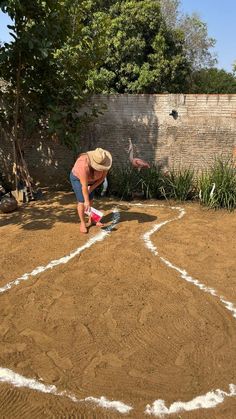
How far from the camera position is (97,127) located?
998 centimetres

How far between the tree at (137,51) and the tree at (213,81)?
753cm

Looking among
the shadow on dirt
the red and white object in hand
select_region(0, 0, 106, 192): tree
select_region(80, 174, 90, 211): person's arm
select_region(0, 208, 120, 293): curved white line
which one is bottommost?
the shadow on dirt

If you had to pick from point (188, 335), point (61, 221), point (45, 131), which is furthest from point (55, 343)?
point (45, 131)

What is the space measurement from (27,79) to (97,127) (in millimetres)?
1986

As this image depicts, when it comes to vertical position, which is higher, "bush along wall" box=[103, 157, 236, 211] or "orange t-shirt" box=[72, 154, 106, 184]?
"orange t-shirt" box=[72, 154, 106, 184]

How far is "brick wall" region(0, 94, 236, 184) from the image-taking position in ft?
29.9

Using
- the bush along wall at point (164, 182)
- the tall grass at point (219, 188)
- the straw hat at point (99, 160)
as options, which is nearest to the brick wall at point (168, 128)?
the bush along wall at point (164, 182)

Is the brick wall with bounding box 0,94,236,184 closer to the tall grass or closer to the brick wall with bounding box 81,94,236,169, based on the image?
the brick wall with bounding box 81,94,236,169

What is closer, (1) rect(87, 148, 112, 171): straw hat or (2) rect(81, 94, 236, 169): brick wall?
(1) rect(87, 148, 112, 171): straw hat

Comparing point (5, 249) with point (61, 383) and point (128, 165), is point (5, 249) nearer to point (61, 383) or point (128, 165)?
point (61, 383)

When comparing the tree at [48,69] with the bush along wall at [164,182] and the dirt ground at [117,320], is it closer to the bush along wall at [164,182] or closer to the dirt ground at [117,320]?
the bush along wall at [164,182]

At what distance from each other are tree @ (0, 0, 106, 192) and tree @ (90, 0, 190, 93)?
9335mm

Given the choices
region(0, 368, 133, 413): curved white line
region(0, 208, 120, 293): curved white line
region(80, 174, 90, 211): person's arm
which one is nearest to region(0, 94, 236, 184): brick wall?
region(0, 208, 120, 293): curved white line

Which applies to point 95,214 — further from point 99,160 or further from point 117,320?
point 117,320
